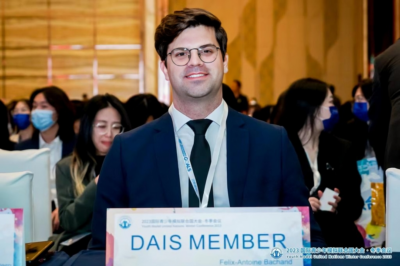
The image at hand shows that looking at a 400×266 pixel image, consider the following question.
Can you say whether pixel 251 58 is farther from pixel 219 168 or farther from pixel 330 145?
pixel 219 168

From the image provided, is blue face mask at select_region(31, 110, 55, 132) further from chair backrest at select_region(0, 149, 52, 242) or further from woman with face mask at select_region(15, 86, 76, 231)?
chair backrest at select_region(0, 149, 52, 242)

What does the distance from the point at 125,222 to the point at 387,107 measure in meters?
2.32

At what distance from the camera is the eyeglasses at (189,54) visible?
6.95ft

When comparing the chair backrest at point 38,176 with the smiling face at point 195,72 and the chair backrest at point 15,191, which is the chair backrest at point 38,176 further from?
the smiling face at point 195,72

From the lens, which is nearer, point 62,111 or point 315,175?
A: point 315,175

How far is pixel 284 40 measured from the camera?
1185cm

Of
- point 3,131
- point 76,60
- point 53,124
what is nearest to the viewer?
point 3,131

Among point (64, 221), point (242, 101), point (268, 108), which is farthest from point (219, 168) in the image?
point (242, 101)

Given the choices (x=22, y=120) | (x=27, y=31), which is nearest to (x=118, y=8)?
(x=27, y=31)

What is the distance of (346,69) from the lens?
470 inches

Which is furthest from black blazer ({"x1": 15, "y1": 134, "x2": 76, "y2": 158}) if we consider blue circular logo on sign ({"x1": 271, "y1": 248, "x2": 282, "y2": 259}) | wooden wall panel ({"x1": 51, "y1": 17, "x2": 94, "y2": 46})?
wooden wall panel ({"x1": 51, "y1": 17, "x2": 94, "y2": 46})

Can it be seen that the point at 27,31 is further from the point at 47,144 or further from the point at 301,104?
the point at 301,104

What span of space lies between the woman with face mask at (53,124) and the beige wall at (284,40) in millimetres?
7370

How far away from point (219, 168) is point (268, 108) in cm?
465
